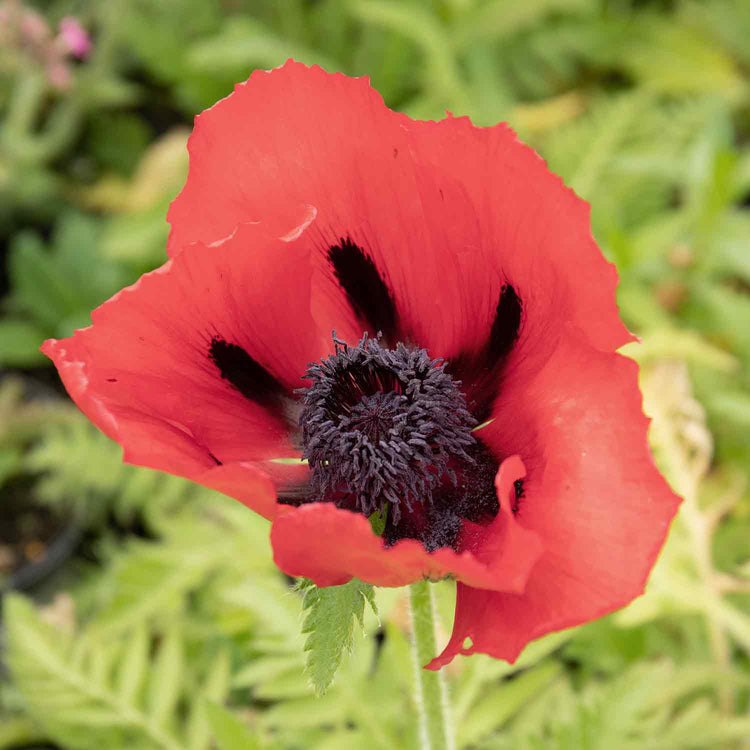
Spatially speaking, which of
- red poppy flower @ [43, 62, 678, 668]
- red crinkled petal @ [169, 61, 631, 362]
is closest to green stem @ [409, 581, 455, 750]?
red poppy flower @ [43, 62, 678, 668]

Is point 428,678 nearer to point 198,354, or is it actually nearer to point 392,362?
point 392,362

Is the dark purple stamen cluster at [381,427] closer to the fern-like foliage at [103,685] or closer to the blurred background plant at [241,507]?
the blurred background plant at [241,507]

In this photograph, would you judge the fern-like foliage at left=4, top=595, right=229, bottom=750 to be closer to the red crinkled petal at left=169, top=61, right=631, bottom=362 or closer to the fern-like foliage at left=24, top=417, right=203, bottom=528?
the fern-like foliage at left=24, top=417, right=203, bottom=528

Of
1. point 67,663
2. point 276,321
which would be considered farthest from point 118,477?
point 276,321

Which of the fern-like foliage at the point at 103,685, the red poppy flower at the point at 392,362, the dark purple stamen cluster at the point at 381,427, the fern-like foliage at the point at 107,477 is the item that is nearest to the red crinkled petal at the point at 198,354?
the red poppy flower at the point at 392,362

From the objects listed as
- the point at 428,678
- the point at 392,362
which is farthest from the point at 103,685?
the point at 392,362

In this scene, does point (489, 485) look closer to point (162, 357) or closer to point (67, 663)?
point (162, 357)
